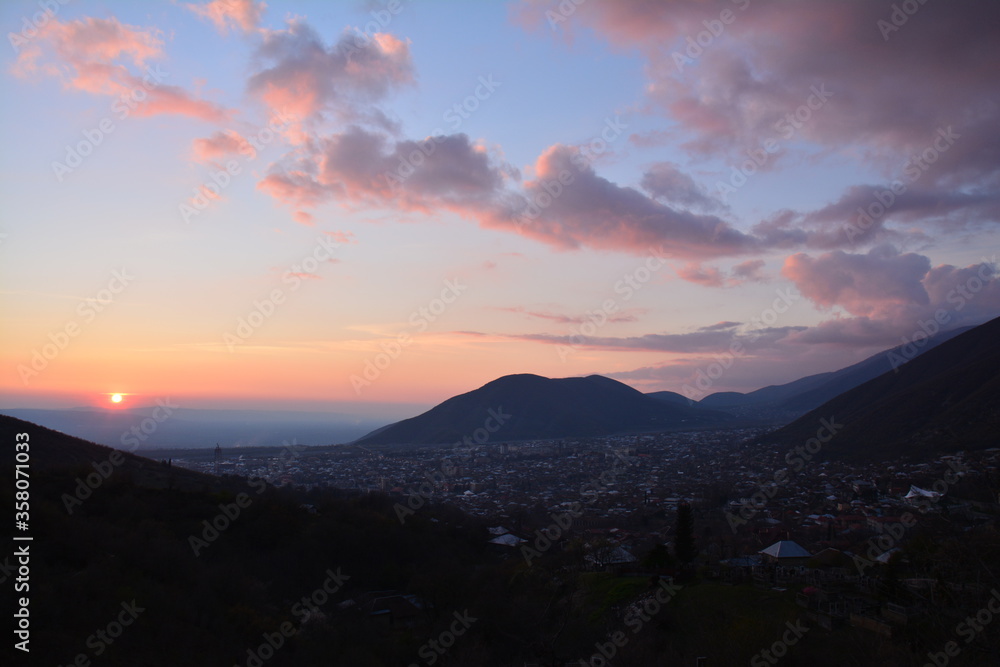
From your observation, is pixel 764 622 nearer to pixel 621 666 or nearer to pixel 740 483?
pixel 621 666

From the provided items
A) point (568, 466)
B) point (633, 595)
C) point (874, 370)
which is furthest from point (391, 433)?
point (874, 370)

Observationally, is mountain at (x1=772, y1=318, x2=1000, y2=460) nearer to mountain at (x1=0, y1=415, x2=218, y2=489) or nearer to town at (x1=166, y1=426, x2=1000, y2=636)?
town at (x1=166, y1=426, x2=1000, y2=636)

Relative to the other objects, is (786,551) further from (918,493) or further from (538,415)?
(538,415)

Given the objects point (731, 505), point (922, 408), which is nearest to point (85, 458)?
point (731, 505)

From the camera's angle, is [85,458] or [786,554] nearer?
[786,554]

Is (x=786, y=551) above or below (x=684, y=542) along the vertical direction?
below

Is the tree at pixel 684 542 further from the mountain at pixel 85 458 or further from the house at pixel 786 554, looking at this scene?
the mountain at pixel 85 458

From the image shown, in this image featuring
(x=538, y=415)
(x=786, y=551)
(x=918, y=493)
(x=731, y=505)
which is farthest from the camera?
(x=538, y=415)
